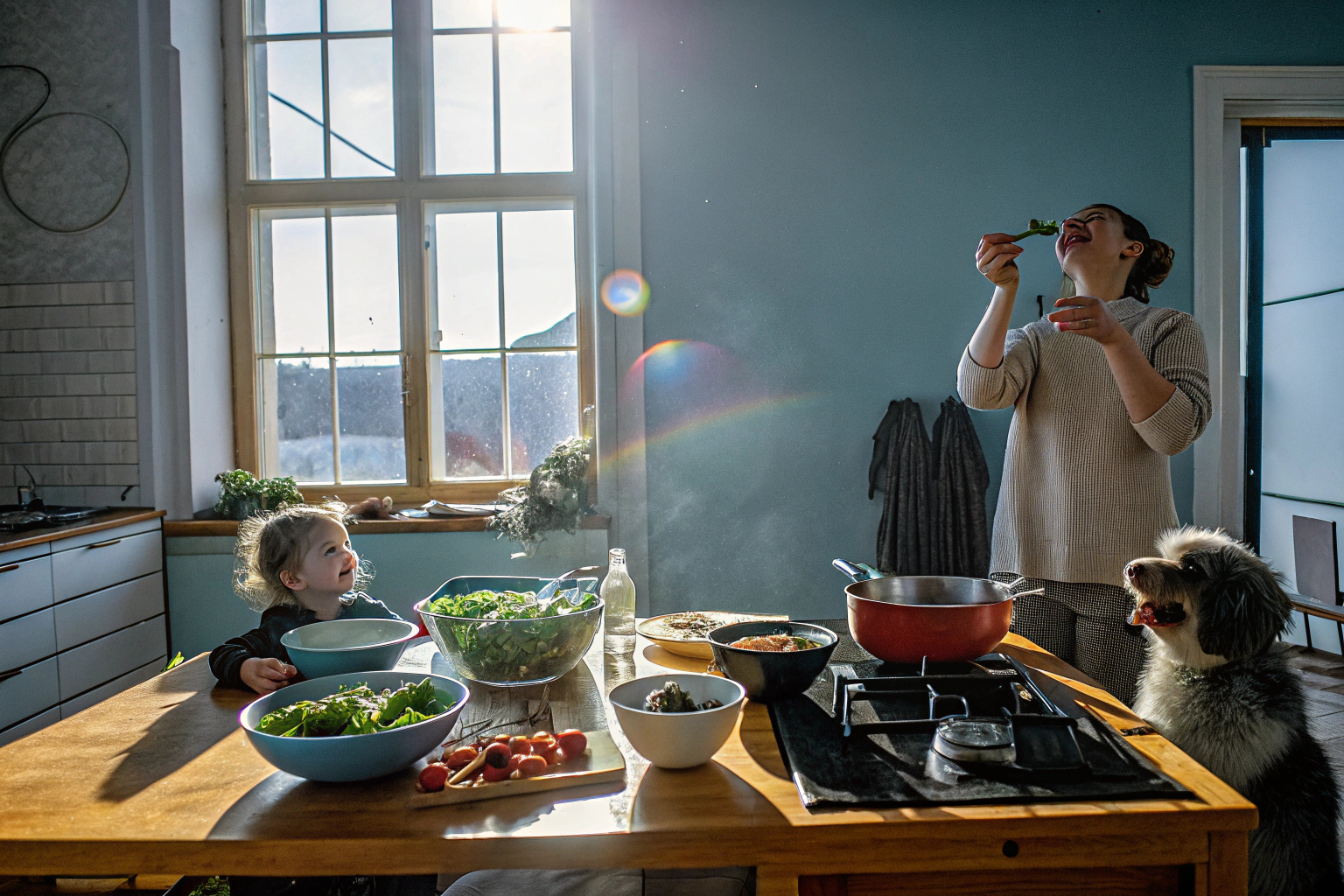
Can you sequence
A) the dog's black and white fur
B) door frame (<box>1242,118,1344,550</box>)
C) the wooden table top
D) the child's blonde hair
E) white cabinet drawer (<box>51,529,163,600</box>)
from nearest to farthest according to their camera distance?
1. the wooden table top
2. the dog's black and white fur
3. the child's blonde hair
4. white cabinet drawer (<box>51,529,163,600</box>)
5. door frame (<box>1242,118,1344,550</box>)

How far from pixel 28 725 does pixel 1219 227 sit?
13.8 ft

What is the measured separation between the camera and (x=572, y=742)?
0.98m

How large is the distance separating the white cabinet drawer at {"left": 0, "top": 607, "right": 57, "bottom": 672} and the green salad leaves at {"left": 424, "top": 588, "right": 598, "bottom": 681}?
1887mm

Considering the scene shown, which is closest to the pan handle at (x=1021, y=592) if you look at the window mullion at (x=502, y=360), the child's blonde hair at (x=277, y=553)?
the child's blonde hair at (x=277, y=553)

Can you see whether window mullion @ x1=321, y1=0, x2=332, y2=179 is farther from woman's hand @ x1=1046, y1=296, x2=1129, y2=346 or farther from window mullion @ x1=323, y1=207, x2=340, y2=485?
woman's hand @ x1=1046, y1=296, x2=1129, y2=346

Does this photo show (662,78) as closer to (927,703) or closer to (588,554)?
(588,554)

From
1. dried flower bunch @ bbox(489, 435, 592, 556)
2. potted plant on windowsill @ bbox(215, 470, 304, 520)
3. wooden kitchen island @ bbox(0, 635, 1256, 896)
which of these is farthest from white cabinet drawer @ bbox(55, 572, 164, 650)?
wooden kitchen island @ bbox(0, 635, 1256, 896)

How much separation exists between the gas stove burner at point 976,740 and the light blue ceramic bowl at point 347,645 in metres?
0.78

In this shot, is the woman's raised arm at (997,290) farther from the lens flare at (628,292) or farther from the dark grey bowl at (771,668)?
the lens flare at (628,292)

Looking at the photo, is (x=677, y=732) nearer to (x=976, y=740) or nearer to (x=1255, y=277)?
(x=976, y=740)

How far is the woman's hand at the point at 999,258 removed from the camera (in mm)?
1602

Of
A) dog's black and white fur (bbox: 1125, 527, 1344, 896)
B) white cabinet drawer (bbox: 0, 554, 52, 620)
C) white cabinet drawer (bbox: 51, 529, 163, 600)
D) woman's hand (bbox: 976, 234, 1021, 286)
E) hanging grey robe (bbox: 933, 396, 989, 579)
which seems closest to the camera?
dog's black and white fur (bbox: 1125, 527, 1344, 896)

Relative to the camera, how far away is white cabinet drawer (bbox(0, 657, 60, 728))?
7.82 feet

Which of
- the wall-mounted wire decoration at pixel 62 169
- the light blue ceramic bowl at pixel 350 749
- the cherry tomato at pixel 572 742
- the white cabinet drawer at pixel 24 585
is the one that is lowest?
the white cabinet drawer at pixel 24 585
